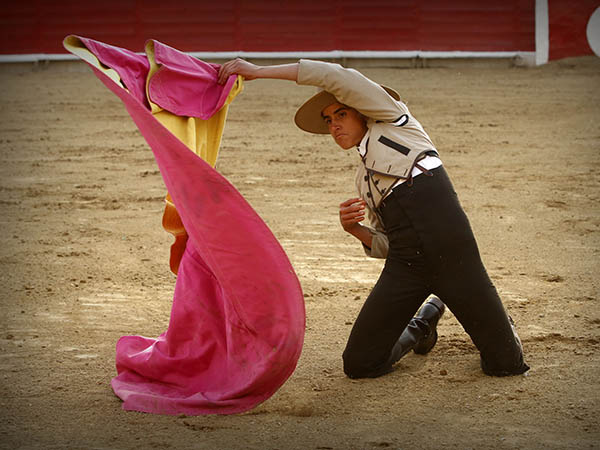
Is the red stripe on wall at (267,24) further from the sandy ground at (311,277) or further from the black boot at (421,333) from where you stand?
the black boot at (421,333)

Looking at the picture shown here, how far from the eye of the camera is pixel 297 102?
9984 mm

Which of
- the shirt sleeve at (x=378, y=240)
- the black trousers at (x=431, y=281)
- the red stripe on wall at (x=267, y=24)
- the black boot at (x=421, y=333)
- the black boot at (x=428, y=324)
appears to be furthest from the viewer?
the red stripe on wall at (x=267, y=24)

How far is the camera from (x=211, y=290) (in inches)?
111

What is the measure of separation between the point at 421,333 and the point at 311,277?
1160mm

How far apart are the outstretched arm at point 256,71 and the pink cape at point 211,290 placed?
0.07m

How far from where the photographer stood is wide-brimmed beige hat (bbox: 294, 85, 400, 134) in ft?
8.93

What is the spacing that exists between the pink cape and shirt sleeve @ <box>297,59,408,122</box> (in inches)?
14.4

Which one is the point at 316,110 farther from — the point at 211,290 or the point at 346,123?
the point at 211,290

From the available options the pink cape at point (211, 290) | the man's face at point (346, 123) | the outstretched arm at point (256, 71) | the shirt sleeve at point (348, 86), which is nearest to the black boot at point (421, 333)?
the pink cape at point (211, 290)

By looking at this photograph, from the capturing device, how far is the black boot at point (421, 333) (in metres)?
3.03

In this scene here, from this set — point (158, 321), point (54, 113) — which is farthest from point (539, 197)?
point (54, 113)

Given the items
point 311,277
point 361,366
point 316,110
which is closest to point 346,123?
point 316,110

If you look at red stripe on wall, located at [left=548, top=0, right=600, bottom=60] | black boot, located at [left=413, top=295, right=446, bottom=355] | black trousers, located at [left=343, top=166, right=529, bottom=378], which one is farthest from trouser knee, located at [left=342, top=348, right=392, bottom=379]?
red stripe on wall, located at [left=548, top=0, right=600, bottom=60]

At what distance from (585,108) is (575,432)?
7145mm
